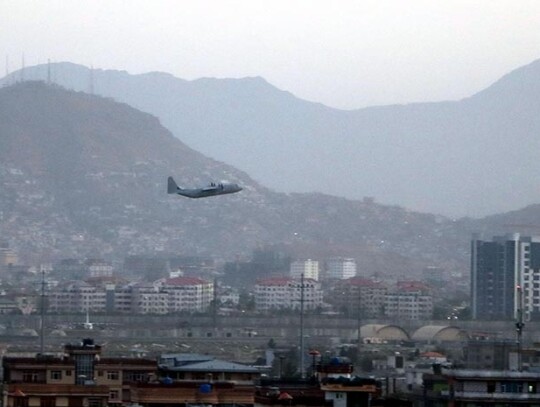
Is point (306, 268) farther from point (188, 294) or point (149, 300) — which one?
point (149, 300)

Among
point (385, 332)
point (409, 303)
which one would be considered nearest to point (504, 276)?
point (409, 303)

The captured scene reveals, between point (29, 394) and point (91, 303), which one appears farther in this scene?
point (91, 303)

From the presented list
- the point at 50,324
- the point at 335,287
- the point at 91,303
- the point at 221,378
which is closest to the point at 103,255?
the point at 335,287

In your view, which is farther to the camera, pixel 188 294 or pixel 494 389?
pixel 188 294

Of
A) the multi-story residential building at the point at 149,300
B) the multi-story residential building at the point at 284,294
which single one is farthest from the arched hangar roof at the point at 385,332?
the multi-story residential building at the point at 284,294

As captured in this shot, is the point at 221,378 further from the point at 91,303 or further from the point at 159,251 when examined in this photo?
the point at 159,251
